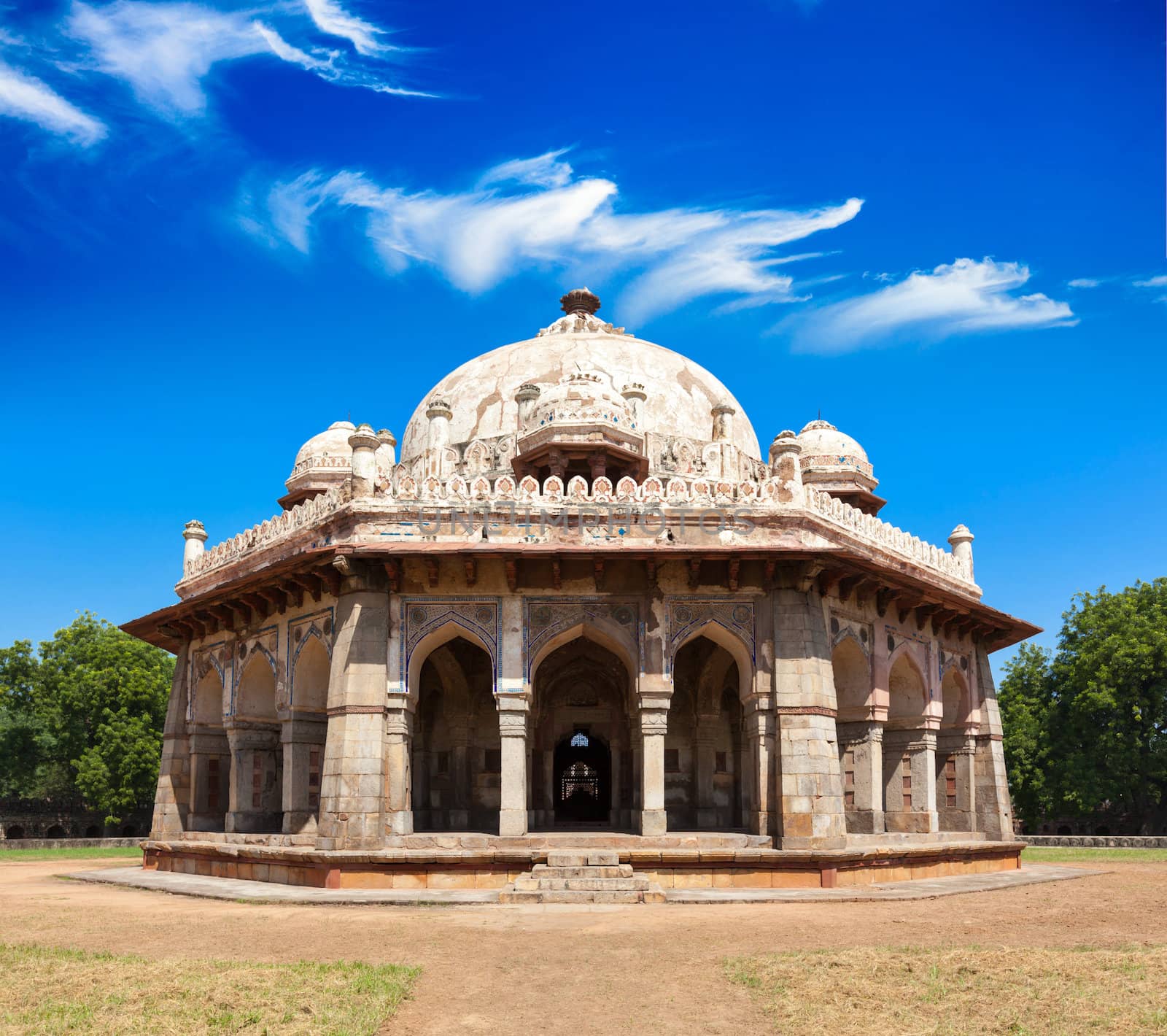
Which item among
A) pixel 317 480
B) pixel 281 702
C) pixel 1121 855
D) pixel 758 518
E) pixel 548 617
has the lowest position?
pixel 1121 855

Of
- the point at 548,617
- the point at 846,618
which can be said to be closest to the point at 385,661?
the point at 548,617

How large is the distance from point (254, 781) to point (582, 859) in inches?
312

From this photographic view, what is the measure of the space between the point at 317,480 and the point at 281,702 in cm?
796

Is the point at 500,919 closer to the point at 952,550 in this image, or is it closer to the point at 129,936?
the point at 129,936

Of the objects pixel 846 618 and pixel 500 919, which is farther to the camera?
pixel 846 618

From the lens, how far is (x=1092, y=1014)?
7289 millimetres

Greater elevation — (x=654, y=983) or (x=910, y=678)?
(x=910, y=678)

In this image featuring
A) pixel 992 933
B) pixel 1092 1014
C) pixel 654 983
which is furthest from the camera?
pixel 992 933

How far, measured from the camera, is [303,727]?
61.1 feet

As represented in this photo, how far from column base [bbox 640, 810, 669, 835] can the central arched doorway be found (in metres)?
5.01

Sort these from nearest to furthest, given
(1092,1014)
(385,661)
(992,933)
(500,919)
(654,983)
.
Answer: (1092,1014)
(654,983)
(992,933)
(500,919)
(385,661)

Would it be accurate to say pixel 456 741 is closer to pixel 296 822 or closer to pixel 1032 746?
pixel 296 822

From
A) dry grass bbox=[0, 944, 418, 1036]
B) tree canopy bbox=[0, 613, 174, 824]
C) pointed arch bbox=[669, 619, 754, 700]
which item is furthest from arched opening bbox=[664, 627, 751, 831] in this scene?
tree canopy bbox=[0, 613, 174, 824]

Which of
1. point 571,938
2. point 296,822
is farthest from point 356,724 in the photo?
point 571,938
